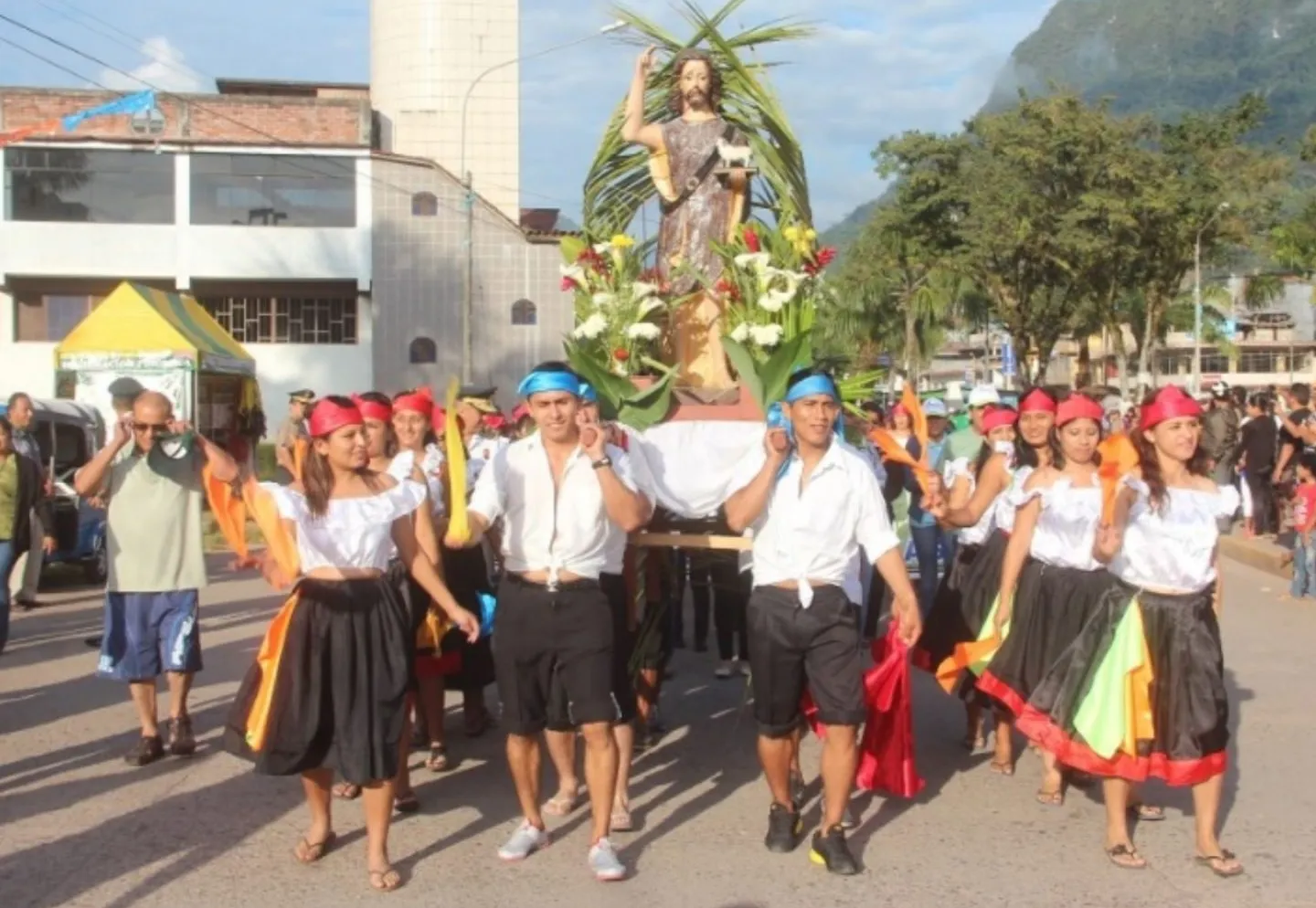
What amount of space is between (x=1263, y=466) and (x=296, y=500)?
49.9ft

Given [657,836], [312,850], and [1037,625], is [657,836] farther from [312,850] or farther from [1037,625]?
[1037,625]

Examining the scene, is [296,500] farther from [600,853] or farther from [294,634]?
[600,853]

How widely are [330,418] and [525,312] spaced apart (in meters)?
33.9

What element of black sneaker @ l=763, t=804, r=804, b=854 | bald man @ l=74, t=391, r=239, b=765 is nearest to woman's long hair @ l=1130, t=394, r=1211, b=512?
black sneaker @ l=763, t=804, r=804, b=854

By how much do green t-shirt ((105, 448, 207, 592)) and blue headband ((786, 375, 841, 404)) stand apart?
3066 mm

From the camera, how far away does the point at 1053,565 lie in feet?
21.6

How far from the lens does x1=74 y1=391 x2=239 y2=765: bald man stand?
7.23m

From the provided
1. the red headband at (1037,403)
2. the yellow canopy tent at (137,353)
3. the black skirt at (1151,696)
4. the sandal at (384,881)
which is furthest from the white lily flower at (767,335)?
the yellow canopy tent at (137,353)

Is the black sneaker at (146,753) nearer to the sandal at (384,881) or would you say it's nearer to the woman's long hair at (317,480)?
the sandal at (384,881)

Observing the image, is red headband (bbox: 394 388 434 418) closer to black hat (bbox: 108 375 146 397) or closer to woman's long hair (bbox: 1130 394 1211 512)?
black hat (bbox: 108 375 146 397)

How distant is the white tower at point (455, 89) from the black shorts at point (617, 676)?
1369 inches

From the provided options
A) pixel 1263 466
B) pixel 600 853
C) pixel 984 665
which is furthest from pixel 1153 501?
pixel 1263 466

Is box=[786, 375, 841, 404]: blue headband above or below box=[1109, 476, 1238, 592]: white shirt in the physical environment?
above

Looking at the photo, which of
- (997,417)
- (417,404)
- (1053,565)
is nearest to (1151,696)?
(1053,565)
